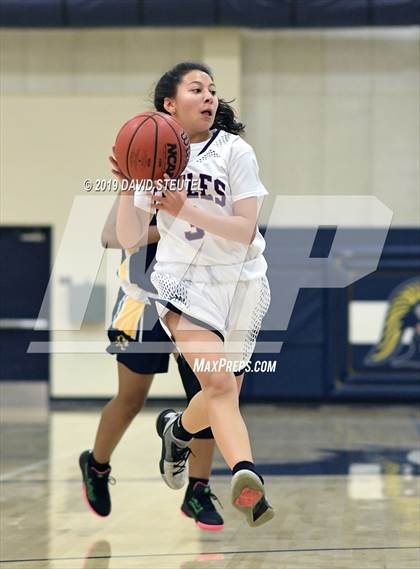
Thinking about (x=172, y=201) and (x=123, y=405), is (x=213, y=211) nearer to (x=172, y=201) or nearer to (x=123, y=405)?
(x=172, y=201)

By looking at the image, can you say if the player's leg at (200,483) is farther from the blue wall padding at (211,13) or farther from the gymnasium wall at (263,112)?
the blue wall padding at (211,13)

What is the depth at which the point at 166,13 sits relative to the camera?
13.0 meters

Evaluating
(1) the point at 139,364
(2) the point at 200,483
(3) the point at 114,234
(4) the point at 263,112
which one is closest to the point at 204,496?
(2) the point at 200,483

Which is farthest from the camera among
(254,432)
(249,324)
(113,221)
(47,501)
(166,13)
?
(166,13)

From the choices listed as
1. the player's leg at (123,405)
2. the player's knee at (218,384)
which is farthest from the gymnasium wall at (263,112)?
the player's knee at (218,384)

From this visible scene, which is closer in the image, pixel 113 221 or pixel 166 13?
pixel 113 221

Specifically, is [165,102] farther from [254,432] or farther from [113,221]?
[254,432]

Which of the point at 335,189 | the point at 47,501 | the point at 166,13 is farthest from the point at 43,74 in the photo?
the point at 47,501

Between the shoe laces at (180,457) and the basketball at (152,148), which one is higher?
the basketball at (152,148)

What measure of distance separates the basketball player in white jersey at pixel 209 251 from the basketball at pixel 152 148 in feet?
0.34

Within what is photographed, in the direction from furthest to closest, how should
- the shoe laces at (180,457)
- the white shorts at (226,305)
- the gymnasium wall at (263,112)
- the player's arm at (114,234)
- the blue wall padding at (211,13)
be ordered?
the gymnasium wall at (263,112) < the blue wall padding at (211,13) < the player's arm at (114,234) < the shoe laces at (180,457) < the white shorts at (226,305)

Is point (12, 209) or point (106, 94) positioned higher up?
point (106, 94)

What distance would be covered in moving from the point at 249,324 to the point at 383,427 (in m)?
6.82

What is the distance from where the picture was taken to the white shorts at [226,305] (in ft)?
15.1
